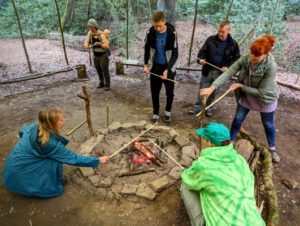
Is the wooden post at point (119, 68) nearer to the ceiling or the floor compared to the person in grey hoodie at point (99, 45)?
nearer to the floor

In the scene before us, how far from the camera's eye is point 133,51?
10273 mm

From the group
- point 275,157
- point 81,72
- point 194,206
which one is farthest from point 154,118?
point 81,72

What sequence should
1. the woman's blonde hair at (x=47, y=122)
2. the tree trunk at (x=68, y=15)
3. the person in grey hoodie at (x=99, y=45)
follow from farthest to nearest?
the tree trunk at (x=68, y=15) < the person in grey hoodie at (x=99, y=45) < the woman's blonde hair at (x=47, y=122)

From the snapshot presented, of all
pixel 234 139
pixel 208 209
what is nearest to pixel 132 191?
pixel 208 209

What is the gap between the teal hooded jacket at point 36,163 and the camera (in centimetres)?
301

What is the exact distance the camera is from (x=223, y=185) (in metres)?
2.18

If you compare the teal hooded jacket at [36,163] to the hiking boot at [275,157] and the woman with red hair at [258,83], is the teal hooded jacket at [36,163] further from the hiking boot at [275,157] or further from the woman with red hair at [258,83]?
the hiking boot at [275,157]

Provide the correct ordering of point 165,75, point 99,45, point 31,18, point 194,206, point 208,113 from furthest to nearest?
point 31,18 < point 99,45 < point 208,113 < point 165,75 < point 194,206

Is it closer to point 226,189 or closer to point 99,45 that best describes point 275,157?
point 226,189

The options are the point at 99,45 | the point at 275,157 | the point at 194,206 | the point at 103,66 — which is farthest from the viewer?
the point at 103,66

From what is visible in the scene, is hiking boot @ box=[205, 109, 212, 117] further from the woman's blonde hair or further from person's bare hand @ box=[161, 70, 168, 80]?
the woman's blonde hair

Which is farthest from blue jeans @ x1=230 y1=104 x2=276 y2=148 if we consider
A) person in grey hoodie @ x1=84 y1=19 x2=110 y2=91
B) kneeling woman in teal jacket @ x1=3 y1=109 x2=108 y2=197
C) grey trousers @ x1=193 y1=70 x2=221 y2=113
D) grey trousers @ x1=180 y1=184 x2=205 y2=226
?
person in grey hoodie @ x1=84 y1=19 x2=110 y2=91

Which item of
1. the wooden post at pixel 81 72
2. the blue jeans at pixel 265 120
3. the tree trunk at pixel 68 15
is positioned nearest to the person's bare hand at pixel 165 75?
the blue jeans at pixel 265 120

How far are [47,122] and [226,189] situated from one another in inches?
79.7
